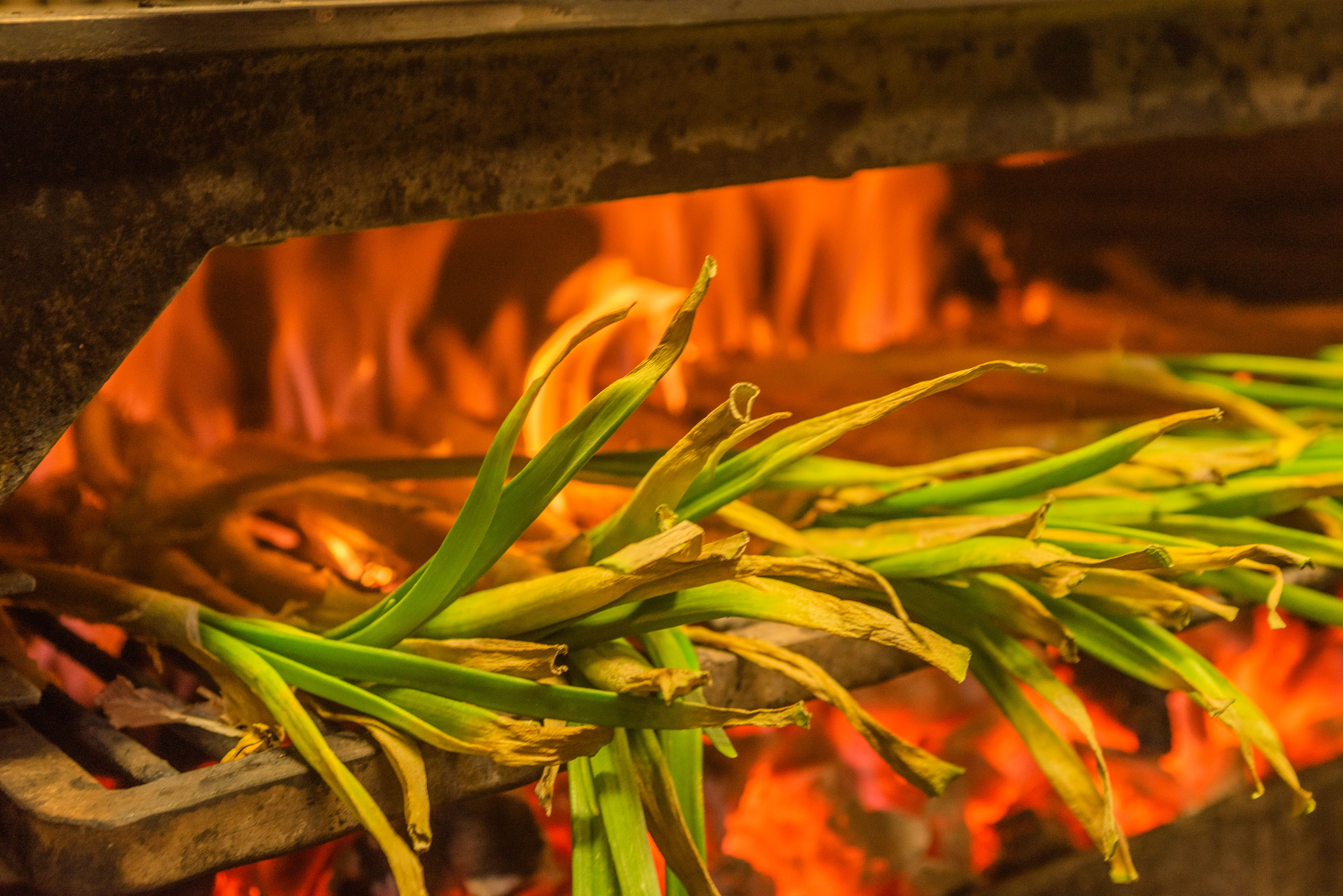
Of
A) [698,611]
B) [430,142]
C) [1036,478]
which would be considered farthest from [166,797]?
[1036,478]

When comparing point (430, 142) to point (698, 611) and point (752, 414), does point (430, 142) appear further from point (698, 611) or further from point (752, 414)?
point (752, 414)

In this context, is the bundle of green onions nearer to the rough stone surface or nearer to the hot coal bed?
the hot coal bed

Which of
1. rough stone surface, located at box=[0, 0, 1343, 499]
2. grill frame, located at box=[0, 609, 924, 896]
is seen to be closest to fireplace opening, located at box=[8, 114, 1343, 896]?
grill frame, located at box=[0, 609, 924, 896]

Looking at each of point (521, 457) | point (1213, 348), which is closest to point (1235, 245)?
point (1213, 348)

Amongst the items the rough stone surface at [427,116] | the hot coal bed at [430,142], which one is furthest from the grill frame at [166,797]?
the rough stone surface at [427,116]

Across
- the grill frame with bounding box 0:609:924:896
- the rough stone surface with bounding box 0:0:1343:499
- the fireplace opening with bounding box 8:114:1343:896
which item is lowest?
the fireplace opening with bounding box 8:114:1343:896

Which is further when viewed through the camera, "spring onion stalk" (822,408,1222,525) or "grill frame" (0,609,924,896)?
"spring onion stalk" (822,408,1222,525)

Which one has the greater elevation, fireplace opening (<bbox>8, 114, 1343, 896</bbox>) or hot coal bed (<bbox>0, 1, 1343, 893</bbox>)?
hot coal bed (<bbox>0, 1, 1343, 893</bbox>)
